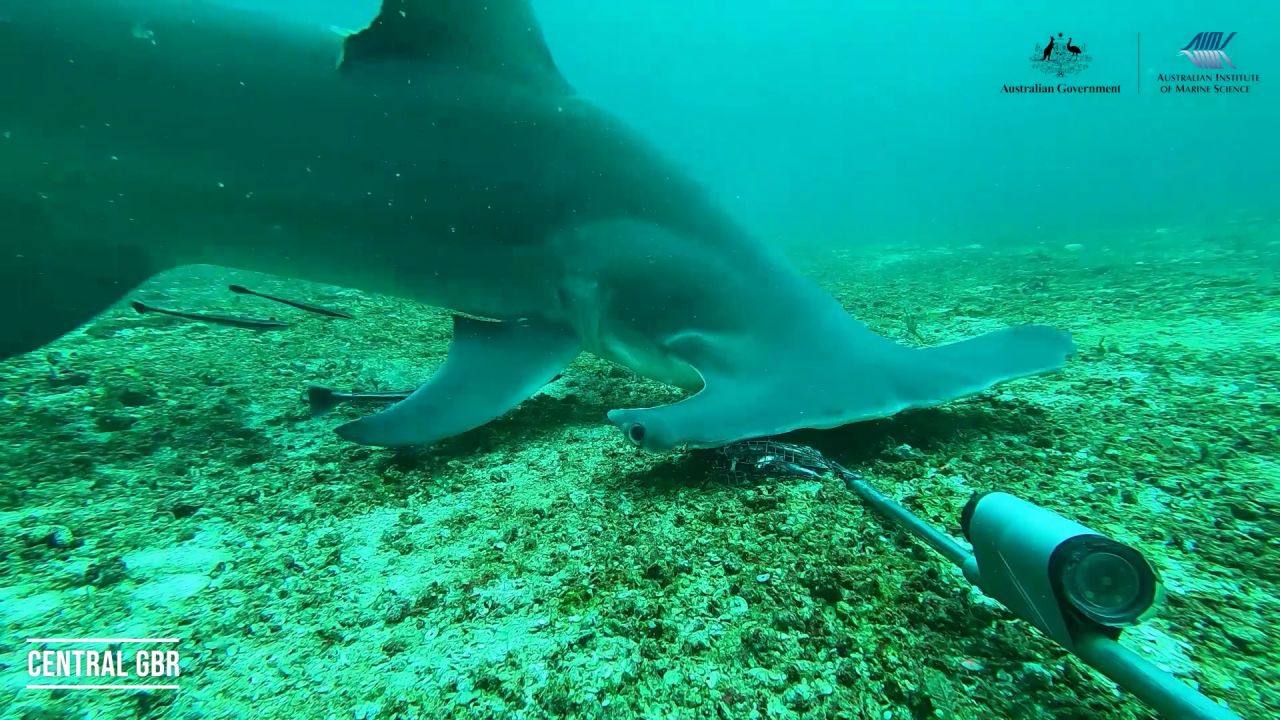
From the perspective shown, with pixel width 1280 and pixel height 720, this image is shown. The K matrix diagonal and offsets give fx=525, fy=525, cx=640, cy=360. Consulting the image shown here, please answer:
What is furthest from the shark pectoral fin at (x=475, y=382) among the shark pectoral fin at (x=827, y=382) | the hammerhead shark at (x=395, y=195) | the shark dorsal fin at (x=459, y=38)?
the shark dorsal fin at (x=459, y=38)

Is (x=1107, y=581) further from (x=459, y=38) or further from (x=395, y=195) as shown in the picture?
(x=459, y=38)

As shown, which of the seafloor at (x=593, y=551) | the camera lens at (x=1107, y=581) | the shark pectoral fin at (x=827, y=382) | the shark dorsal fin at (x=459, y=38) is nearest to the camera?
the camera lens at (x=1107, y=581)

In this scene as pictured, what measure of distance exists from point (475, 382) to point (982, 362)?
232 centimetres

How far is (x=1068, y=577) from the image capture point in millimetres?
991

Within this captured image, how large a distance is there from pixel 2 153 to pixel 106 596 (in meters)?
2.58

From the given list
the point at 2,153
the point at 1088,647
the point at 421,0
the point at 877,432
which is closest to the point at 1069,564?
the point at 1088,647

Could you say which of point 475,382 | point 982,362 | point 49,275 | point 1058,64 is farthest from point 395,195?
point 1058,64

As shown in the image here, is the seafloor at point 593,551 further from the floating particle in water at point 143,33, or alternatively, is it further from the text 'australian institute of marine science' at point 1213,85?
the text 'australian institute of marine science' at point 1213,85

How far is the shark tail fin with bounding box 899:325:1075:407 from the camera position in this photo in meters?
2.12

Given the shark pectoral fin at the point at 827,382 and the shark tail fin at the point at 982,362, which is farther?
the shark tail fin at the point at 982,362

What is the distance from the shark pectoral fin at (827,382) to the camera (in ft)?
6.20

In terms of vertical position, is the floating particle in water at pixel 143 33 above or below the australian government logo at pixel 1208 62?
below

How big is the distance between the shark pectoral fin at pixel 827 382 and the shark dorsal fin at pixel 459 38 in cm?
210

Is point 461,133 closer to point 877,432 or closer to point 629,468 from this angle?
point 629,468
